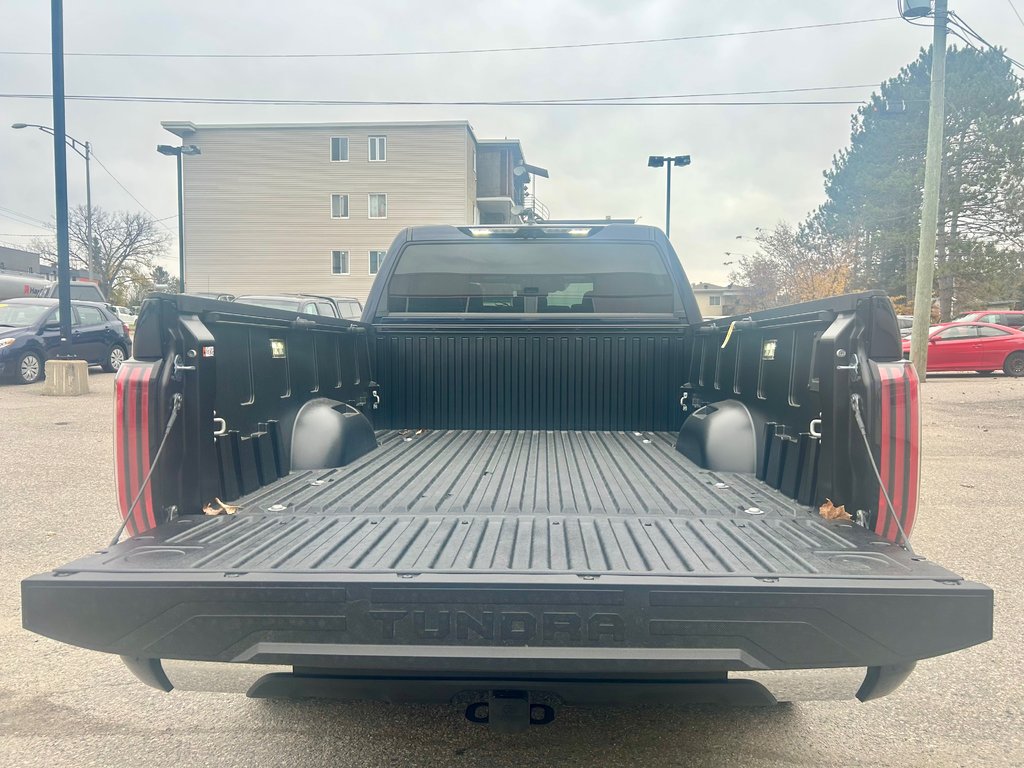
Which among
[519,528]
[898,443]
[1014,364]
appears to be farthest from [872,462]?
[1014,364]

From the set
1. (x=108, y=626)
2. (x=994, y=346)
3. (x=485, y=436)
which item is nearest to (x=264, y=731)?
(x=108, y=626)

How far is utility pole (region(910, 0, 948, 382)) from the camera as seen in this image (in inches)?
595

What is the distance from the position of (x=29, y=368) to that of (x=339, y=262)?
25.5m

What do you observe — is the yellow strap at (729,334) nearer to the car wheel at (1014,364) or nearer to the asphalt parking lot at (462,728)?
the asphalt parking lot at (462,728)

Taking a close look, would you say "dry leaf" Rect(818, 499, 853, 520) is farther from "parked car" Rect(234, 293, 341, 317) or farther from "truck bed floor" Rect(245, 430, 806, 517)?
"parked car" Rect(234, 293, 341, 317)

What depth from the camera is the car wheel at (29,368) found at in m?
15.6

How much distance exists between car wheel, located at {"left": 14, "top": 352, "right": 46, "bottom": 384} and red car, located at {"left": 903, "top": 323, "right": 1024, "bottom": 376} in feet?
71.2

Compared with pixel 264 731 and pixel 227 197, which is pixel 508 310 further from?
pixel 227 197

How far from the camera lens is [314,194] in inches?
1586

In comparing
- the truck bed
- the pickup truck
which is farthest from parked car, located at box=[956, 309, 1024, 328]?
the truck bed

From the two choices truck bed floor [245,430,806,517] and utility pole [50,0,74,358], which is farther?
utility pole [50,0,74,358]

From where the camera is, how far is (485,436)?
4.46 metres

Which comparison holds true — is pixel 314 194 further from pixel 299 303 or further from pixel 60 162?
pixel 299 303

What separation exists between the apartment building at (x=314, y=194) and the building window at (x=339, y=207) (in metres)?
0.06
